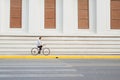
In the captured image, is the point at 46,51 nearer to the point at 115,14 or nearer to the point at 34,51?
the point at 34,51

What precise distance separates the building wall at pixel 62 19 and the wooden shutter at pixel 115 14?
0.98 ft

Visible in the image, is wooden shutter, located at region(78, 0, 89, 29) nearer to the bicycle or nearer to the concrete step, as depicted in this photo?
the concrete step

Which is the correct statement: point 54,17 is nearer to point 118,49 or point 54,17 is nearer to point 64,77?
point 118,49

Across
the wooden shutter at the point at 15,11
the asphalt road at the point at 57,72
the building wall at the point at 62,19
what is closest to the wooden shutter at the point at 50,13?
the building wall at the point at 62,19

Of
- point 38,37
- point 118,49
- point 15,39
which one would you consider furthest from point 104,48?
point 15,39

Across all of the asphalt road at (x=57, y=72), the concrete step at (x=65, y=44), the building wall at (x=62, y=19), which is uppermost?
the building wall at (x=62, y=19)

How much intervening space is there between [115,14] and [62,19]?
4495mm

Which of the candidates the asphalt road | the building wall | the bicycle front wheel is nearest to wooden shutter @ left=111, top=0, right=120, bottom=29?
the building wall

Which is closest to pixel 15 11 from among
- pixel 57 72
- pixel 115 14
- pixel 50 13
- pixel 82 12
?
pixel 50 13

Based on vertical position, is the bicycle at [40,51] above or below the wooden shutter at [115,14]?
below

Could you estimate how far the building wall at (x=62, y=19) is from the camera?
28406mm

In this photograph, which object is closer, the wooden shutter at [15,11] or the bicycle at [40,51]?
the bicycle at [40,51]

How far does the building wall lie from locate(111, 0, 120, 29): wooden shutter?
299mm

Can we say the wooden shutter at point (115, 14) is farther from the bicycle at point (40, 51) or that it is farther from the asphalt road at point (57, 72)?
the asphalt road at point (57, 72)
